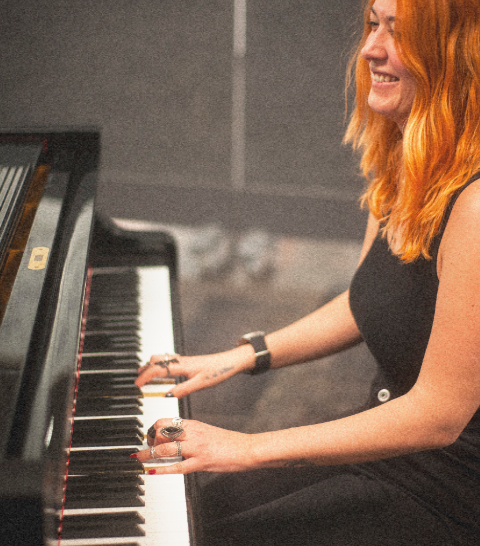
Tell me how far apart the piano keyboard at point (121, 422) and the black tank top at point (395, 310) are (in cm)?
43

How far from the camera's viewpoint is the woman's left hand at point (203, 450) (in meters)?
0.85

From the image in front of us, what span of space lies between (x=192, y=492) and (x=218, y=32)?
294 centimetres

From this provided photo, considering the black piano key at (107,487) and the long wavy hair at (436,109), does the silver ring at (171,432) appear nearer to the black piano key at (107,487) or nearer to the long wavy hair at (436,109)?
the black piano key at (107,487)

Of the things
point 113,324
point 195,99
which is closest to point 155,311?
point 113,324

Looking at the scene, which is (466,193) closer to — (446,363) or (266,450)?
(446,363)

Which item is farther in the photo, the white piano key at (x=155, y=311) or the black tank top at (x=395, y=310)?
the white piano key at (x=155, y=311)

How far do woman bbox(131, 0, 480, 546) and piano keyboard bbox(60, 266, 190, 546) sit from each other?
0.18ft

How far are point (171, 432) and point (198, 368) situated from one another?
13.5 inches

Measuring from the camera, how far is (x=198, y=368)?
121 centimetres

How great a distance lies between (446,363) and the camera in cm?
86

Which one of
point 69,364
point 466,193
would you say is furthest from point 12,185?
point 466,193

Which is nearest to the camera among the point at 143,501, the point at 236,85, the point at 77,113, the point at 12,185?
the point at 143,501

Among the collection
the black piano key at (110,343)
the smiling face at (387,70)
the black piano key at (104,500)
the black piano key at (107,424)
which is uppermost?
the smiling face at (387,70)

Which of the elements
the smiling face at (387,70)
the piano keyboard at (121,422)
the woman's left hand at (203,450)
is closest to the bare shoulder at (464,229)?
the smiling face at (387,70)
